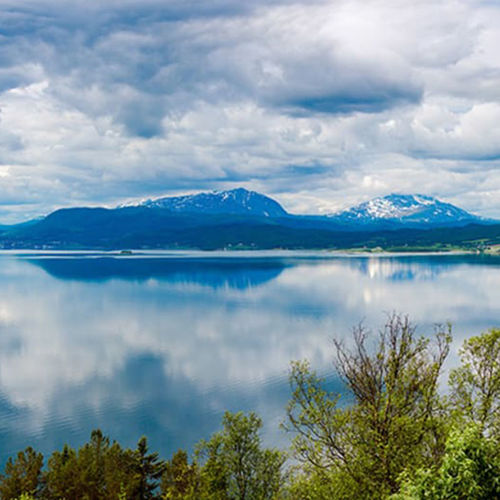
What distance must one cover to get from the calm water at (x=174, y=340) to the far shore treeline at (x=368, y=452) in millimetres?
9176

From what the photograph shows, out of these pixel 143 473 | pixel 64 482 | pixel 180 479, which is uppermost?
pixel 180 479

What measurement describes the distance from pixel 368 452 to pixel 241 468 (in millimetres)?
11737

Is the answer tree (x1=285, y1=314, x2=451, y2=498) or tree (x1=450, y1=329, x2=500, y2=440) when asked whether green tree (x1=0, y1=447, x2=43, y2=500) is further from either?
tree (x1=450, y1=329, x2=500, y2=440)

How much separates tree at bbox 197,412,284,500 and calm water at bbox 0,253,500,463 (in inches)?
384

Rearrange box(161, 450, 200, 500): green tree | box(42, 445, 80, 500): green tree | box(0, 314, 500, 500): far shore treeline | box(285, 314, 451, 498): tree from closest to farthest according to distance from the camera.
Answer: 1. box(0, 314, 500, 500): far shore treeline
2. box(285, 314, 451, 498): tree
3. box(161, 450, 200, 500): green tree
4. box(42, 445, 80, 500): green tree

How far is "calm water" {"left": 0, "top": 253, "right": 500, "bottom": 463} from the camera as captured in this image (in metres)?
42.5

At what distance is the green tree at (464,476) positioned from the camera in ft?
36.1

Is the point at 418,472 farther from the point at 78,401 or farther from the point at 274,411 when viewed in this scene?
Result: the point at 78,401

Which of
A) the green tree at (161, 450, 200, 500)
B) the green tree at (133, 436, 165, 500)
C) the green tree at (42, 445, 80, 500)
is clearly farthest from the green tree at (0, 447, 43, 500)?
the green tree at (161, 450, 200, 500)

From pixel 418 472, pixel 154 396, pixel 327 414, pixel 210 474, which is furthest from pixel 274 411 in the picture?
pixel 418 472

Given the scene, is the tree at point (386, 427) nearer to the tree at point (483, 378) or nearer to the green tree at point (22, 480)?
the tree at point (483, 378)

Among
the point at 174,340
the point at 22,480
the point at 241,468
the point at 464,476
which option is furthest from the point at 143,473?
the point at 174,340

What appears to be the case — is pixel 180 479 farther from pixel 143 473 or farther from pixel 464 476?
pixel 464 476

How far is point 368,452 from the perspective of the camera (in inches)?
675
